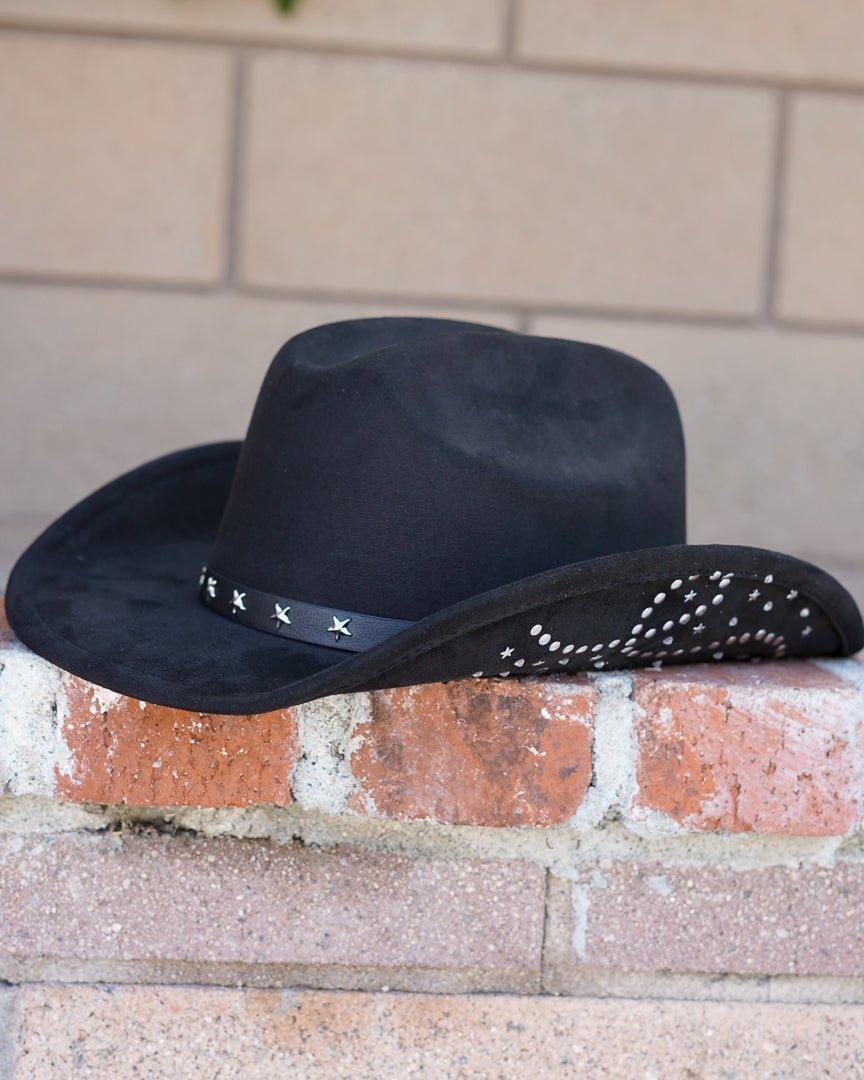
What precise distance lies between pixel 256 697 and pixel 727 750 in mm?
398

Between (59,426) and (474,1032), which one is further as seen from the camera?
(59,426)

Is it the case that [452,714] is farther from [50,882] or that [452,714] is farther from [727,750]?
[50,882]

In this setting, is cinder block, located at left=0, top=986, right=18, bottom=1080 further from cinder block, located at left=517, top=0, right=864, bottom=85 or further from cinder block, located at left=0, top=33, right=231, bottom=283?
cinder block, located at left=517, top=0, right=864, bottom=85

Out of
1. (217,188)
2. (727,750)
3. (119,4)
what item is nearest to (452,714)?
(727,750)

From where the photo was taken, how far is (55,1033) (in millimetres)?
895

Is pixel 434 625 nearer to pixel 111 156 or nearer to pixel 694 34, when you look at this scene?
pixel 111 156

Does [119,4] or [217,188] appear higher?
[119,4]

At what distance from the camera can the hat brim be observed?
721mm

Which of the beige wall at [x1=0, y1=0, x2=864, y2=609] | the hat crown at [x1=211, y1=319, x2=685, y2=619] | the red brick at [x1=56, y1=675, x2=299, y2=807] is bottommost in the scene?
the red brick at [x1=56, y1=675, x2=299, y2=807]

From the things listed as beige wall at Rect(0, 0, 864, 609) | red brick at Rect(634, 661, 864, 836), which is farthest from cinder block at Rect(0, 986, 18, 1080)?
beige wall at Rect(0, 0, 864, 609)

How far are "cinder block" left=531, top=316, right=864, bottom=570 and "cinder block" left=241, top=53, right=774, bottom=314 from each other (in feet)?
0.44

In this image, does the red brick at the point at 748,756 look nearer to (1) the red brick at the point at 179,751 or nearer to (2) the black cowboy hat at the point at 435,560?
(2) the black cowboy hat at the point at 435,560

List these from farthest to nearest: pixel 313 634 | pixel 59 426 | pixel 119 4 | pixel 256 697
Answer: pixel 59 426 < pixel 119 4 < pixel 313 634 < pixel 256 697

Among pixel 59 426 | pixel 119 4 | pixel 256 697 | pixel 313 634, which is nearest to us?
pixel 256 697
